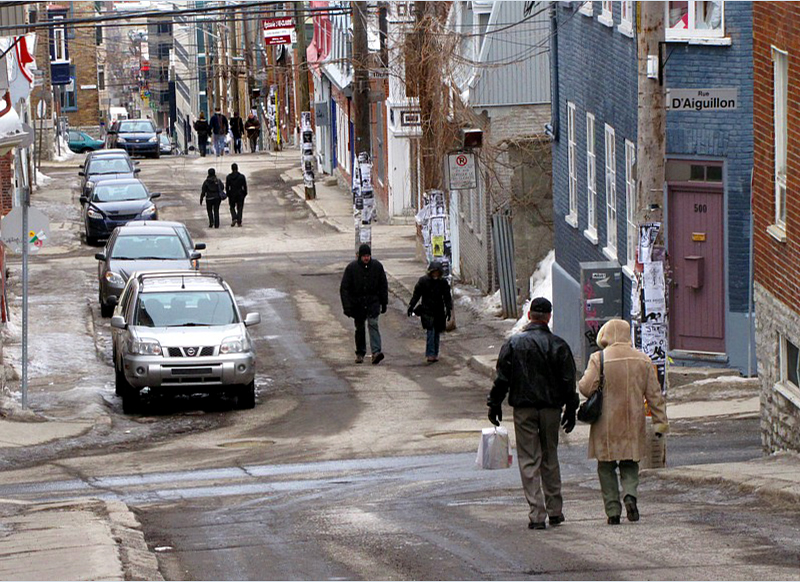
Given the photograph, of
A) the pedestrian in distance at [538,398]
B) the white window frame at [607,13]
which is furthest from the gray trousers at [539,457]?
the white window frame at [607,13]

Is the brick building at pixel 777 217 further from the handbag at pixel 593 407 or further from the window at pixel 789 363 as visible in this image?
the handbag at pixel 593 407

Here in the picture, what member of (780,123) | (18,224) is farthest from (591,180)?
(780,123)

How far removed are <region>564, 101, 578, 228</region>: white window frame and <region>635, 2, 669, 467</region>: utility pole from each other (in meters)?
9.27

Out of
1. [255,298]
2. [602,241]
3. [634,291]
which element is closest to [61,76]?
[255,298]

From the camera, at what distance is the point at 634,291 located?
13.6 meters

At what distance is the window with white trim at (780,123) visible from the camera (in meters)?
13.0

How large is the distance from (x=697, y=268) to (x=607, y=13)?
12.6 feet

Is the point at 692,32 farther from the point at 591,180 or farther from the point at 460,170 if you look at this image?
the point at 460,170

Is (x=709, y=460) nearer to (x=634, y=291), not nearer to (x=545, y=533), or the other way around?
(x=634, y=291)

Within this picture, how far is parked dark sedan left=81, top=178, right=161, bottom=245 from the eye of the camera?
36.9 meters

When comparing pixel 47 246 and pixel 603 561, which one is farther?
pixel 47 246

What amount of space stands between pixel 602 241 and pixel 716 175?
294 cm

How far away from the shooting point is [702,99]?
42.5 feet

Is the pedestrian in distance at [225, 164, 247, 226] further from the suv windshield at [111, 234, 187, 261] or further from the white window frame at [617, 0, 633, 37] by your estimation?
the white window frame at [617, 0, 633, 37]
